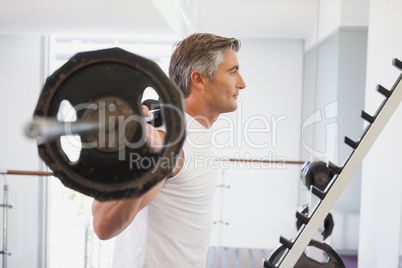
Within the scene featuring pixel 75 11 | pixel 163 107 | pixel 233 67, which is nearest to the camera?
pixel 163 107

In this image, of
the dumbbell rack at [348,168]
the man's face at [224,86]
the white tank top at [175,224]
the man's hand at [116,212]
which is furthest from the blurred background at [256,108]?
the man's hand at [116,212]

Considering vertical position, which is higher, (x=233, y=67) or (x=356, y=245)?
(x=233, y=67)

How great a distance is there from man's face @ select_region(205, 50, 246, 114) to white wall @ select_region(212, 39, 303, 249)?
2.58 metres

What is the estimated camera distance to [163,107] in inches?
17.4

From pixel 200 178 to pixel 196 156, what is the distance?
47mm

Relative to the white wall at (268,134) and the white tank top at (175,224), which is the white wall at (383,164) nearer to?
the white wall at (268,134)

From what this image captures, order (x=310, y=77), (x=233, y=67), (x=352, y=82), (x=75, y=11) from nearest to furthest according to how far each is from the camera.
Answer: (x=233, y=67) < (x=75, y=11) < (x=352, y=82) < (x=310, y=77)

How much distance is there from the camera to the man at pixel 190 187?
2.82ft

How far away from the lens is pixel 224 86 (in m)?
1.03

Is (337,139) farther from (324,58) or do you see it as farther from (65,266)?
(65,266)

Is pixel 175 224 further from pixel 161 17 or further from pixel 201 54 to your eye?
pixel 161 17

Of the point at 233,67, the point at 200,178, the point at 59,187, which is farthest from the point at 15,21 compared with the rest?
the point at 200,178

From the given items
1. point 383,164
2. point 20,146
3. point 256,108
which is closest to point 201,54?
point 383,164

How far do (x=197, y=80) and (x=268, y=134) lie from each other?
3.24 m
